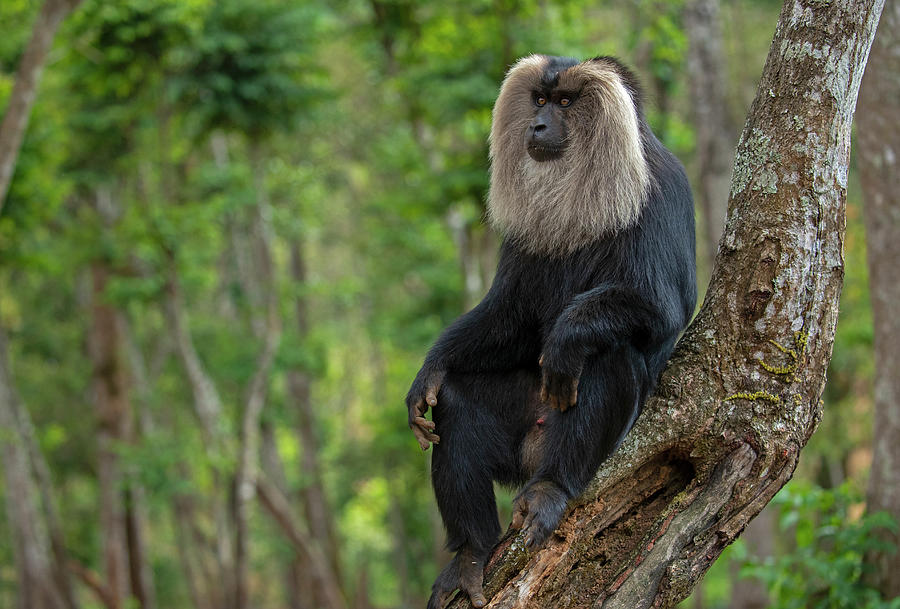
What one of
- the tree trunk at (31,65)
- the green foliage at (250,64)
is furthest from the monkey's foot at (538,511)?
the green foliage at (250,64)

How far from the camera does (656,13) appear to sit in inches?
409

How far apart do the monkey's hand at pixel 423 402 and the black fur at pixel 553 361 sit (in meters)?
0.01

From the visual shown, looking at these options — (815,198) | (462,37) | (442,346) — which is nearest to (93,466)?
(462,37)

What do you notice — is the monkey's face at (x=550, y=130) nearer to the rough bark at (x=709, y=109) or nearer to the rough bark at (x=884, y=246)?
the rough bark at (x=884, y=246)

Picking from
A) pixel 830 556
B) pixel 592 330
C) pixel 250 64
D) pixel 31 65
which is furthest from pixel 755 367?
pixel 250 64

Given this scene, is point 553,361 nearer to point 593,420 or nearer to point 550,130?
point 593,420

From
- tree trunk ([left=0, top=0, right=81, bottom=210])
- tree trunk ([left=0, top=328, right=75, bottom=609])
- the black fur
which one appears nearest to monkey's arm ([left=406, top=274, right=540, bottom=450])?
the black fur

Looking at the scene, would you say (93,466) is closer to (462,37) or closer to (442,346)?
(462,37)

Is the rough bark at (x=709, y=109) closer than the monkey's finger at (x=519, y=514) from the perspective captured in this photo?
No

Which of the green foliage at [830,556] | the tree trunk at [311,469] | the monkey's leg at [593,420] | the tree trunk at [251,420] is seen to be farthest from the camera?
the tree trunk at [311,469]

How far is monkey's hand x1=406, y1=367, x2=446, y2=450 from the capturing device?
373 cm

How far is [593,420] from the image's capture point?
3.57 m

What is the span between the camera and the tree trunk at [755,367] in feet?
10.5

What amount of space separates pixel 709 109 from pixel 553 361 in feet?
23.6
